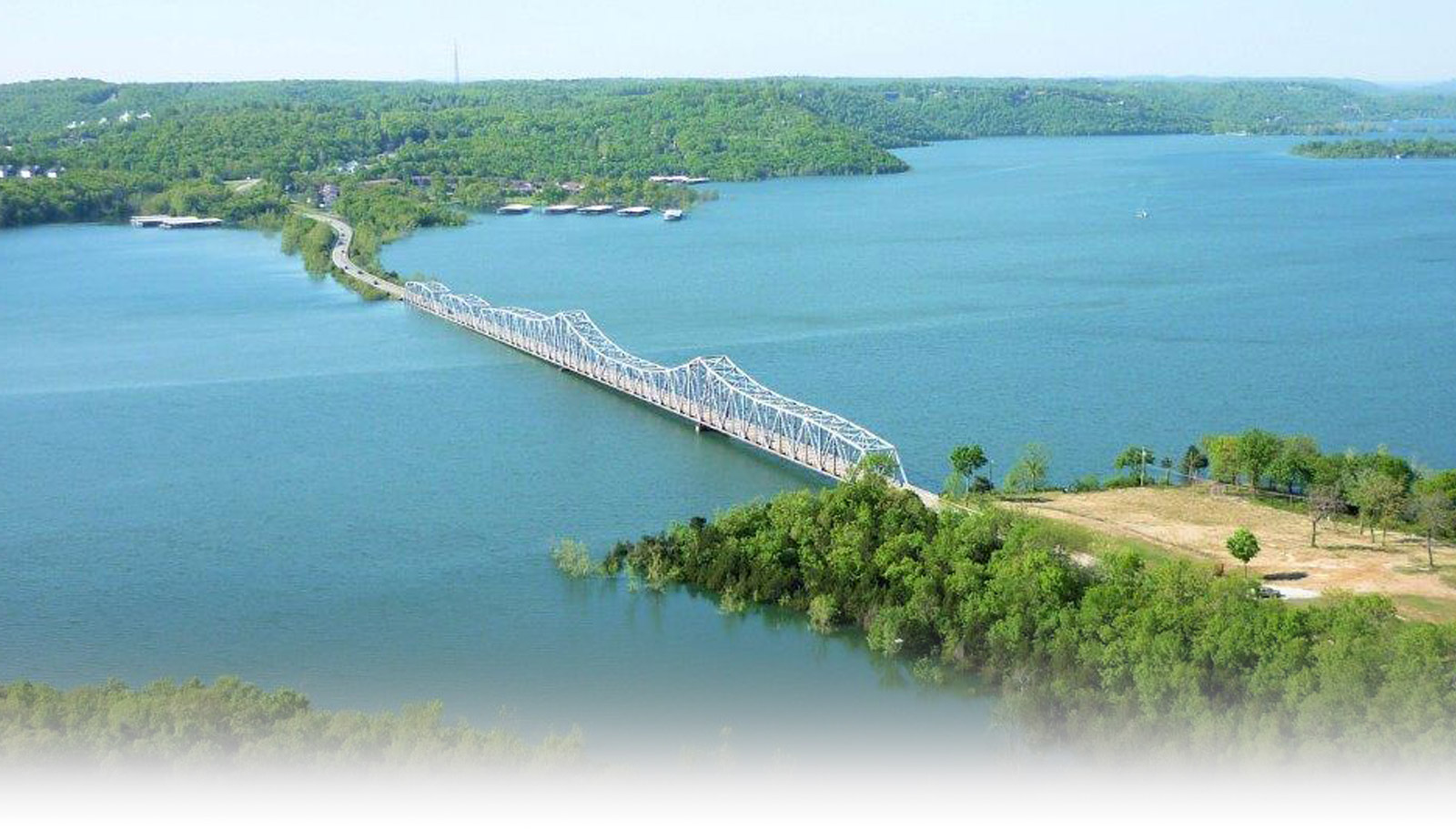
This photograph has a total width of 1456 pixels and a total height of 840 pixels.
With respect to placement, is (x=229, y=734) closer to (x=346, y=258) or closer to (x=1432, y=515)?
(x=1432, y=515)

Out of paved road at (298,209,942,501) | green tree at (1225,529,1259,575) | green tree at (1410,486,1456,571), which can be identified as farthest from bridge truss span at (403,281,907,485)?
paved road at (298,209,942,501)

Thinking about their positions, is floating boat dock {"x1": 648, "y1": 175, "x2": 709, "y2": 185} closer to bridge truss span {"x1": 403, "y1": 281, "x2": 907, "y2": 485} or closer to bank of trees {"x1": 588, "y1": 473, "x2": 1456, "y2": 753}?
bridge truss span {"x1": 403, "y1": 281, "x2": 907, "y2": 485}

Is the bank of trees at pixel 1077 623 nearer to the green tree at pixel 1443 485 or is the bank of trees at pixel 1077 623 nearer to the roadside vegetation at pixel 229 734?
the green tree at pixel 1443 485

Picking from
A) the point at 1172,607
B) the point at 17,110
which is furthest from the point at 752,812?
the point at 17,110

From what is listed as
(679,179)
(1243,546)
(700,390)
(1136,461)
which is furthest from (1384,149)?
(1243,546)

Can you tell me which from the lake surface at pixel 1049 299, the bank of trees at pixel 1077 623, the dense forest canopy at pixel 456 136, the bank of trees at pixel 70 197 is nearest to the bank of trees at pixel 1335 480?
the lake surface at pixel 1049 299

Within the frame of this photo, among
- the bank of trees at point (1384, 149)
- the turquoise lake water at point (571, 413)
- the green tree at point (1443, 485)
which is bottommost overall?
the turquoise lake water at point (571, 413)
